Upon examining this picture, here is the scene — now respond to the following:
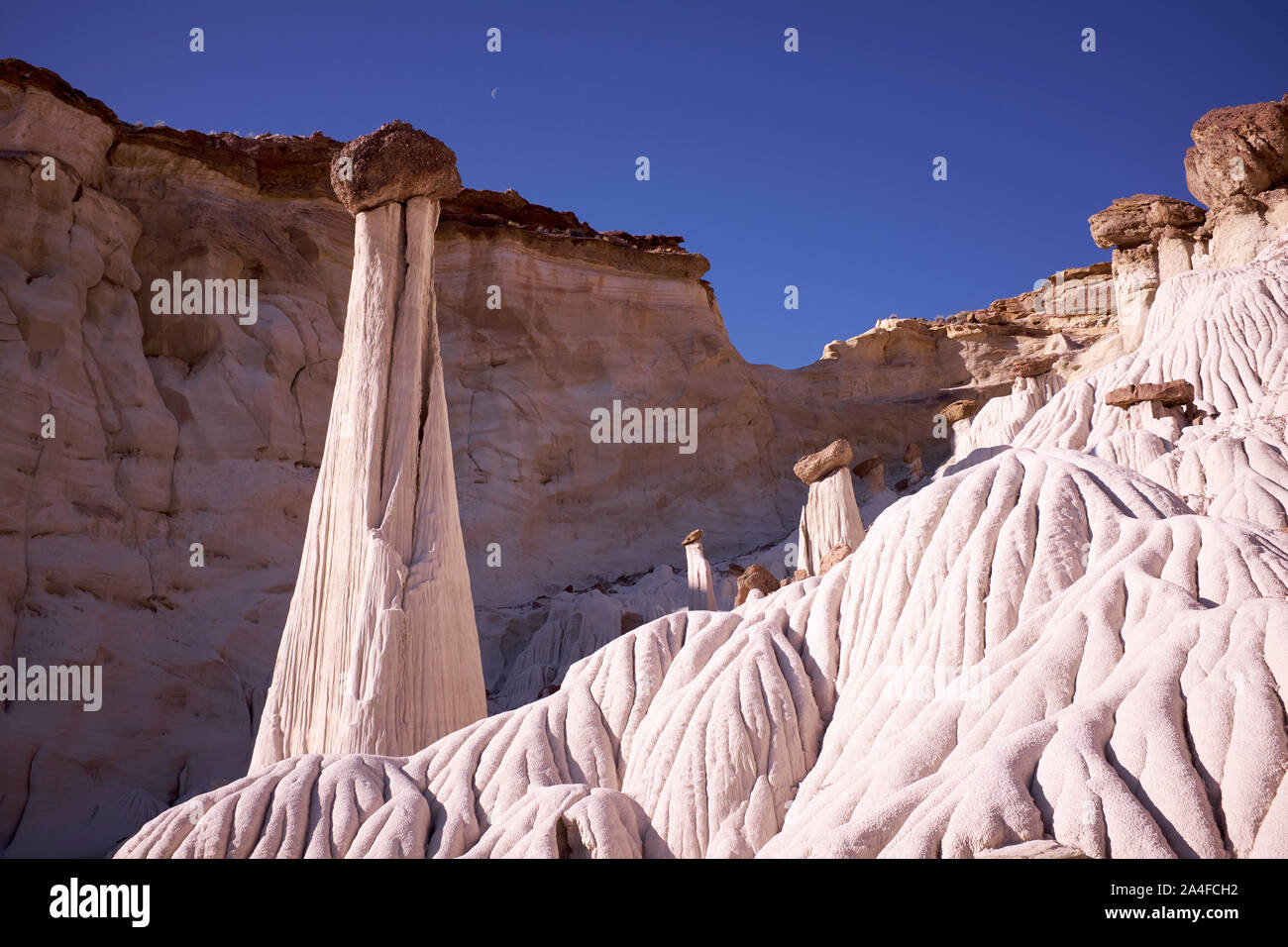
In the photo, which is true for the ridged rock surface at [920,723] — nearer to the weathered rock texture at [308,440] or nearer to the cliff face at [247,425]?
the weathered rock texture at [308,440]

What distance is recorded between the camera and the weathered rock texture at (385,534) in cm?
1091

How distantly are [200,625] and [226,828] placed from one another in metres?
11.5

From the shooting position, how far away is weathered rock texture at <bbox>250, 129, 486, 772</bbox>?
35.8 feet

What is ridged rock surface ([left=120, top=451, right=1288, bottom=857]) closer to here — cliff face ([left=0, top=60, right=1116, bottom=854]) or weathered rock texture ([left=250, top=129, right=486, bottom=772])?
weathered rock texture ([left=250, top=129, right=486, bottom=772])

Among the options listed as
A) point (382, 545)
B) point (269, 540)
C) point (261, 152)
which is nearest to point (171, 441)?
point (269, 540)

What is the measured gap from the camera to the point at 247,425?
2030cm

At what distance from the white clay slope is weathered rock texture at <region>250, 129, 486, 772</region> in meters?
2.45

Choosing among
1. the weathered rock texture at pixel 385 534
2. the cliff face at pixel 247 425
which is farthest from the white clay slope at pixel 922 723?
the cliff face at pixel 247 425

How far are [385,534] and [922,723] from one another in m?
6.62

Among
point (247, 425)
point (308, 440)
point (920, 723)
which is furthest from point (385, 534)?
point (308, 440)

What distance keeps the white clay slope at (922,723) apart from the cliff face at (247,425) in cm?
894

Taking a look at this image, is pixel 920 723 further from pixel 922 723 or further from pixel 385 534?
pixel 385 534

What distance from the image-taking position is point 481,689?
1160cm
